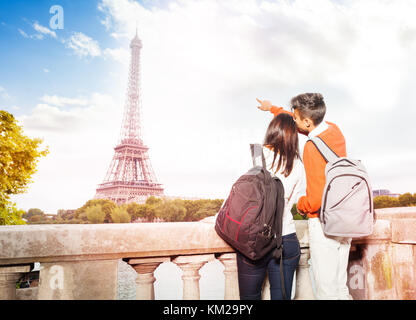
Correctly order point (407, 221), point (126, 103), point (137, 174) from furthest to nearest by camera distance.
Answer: point (126, 103) < point (137, 174) < point (407, 221)

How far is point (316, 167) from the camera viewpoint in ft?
6.04

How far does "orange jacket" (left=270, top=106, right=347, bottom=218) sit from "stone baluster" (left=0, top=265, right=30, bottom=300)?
5.13 feet

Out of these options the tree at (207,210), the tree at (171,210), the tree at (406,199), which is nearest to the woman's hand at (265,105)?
the tree at (406,199)

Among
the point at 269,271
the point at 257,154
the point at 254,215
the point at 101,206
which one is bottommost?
the point at 101,206

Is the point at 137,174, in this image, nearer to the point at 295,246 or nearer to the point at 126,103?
the point at 126,103

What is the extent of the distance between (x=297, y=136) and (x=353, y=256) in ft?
4.91

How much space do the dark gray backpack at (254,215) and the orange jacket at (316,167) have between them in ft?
0.67

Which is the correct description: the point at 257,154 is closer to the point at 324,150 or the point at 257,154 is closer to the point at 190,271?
the point at 324,150

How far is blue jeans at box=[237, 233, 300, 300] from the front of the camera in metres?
1.71

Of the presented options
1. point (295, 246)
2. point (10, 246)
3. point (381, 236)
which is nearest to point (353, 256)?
point (381, 236)

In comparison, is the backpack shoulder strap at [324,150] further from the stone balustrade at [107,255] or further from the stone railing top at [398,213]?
the stone railing top at [398,213]

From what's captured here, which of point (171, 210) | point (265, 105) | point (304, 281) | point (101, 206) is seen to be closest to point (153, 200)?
point (171, 210)

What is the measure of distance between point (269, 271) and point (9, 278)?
138 cm
